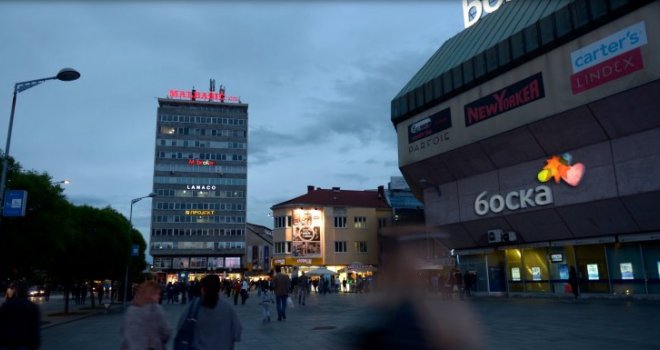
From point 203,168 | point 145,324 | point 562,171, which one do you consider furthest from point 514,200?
point 203,168

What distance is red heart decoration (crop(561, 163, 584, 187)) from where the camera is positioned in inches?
987

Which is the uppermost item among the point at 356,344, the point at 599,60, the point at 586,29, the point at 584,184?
the point at 586,29

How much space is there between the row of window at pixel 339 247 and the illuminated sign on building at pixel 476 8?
3533 cm

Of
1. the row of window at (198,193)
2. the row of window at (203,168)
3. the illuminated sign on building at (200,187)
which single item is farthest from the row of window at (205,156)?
the row of window at (198,193)

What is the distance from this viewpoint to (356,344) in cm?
401

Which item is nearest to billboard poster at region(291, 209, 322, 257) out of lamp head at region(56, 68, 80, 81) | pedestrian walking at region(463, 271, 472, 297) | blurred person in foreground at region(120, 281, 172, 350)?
pedestrian walking at region(463, 271, 472, 297)

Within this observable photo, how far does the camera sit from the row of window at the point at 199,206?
300ft

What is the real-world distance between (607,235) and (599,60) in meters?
8.93

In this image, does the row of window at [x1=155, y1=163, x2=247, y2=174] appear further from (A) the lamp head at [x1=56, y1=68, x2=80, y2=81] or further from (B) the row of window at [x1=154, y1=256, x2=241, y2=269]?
(A) the lamp head at [x1=56, y1=68, x2=80, y2=81]

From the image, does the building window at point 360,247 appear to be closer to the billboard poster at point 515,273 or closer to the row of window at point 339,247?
the row of window at point 339,247

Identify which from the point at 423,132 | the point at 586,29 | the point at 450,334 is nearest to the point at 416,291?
the point at 450,334

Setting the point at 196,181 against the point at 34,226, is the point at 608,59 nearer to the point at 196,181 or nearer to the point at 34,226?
the point at 34,226

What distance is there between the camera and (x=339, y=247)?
6456cm

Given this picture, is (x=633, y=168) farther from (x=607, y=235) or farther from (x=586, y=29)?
(x=586, y=29)
